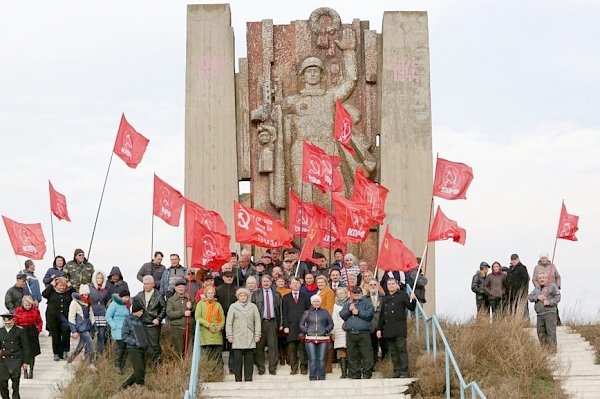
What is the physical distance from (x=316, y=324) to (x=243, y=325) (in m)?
1.06

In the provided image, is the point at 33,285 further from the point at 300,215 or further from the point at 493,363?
the point at 493,363

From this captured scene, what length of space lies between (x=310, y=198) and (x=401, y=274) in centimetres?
377

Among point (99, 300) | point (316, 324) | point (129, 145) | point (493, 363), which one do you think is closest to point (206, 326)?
point (316, 324)

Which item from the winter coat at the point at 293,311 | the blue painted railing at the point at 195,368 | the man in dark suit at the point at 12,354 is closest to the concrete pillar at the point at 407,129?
the winter coat at the point at 293,311

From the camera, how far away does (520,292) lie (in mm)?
20391

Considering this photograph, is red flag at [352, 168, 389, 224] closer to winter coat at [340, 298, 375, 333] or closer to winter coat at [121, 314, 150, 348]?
winter coat at [340, 298, 375, 333]

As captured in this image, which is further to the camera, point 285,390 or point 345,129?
point 345,129

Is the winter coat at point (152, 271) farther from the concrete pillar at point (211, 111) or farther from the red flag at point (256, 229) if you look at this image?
the concrete pillar at point (211, 111)

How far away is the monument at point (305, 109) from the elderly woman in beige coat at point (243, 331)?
6.08m

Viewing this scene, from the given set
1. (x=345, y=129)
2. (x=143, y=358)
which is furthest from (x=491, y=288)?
(x=143, y=358)

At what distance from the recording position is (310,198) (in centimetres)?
2302

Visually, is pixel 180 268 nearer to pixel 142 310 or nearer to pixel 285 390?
pixel 142 310

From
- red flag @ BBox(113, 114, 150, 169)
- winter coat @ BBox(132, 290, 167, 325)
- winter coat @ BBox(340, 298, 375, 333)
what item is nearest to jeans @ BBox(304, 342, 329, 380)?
winter coat @ BBox(340, 298, 375, 333)

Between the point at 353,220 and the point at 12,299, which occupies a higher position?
the point at 353,220
